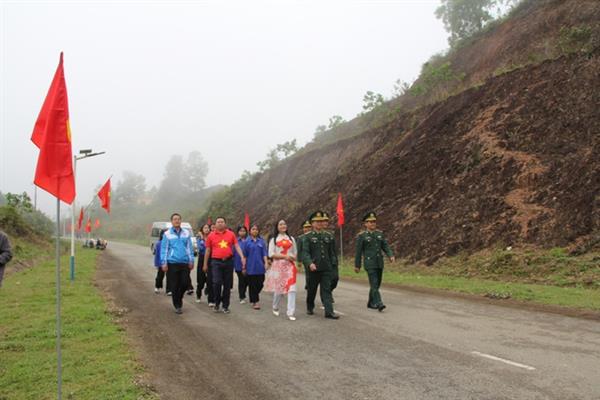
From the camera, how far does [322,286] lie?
31.0ft

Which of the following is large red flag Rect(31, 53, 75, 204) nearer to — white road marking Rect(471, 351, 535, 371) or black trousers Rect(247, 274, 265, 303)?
white road marking Rect(471, 351, 535, 371)

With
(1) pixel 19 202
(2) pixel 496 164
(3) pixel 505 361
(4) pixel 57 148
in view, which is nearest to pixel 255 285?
(3) pixel 505 361

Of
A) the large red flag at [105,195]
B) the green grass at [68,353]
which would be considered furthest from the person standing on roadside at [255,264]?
the large red flag at [105,195]

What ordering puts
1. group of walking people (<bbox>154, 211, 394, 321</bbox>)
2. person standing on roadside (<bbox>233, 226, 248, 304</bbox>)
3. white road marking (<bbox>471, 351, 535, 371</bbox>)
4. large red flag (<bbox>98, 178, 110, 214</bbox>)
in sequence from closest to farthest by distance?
white road marking (<bbox>471, 351, 535, 371</bbox>), group of walking people (<bbox>154, 211, 394, 321</bbox>), person standing on roadside (<bbox>233, 226, 248, 304</bbox>), large red flag (<bbox>98, 178, 110, 214</bbox>)

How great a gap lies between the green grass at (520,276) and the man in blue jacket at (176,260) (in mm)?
7026

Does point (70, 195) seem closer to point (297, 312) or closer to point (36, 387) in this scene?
point (36, 387)

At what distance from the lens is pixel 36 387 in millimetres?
5168

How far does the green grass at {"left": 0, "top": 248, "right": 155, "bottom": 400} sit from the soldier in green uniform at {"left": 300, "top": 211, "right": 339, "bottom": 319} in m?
3.55

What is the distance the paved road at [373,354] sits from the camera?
501 cm

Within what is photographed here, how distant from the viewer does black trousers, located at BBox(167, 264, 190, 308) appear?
10.1 meters

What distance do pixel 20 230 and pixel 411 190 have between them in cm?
2704

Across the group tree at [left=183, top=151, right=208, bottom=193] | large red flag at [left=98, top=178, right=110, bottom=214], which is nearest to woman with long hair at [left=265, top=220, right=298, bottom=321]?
large red flag at [left=98, top=178, right=110, bottom=214]

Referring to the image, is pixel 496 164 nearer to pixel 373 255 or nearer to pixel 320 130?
pixel 373 255

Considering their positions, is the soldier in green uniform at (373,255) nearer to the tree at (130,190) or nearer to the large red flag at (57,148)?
the large red flag at (57,148)
